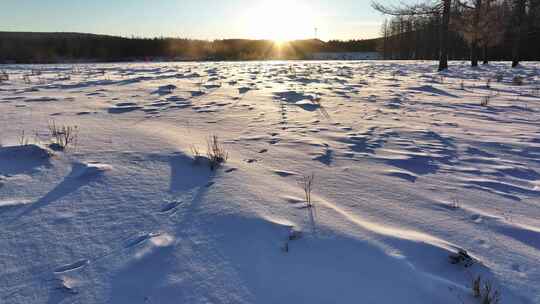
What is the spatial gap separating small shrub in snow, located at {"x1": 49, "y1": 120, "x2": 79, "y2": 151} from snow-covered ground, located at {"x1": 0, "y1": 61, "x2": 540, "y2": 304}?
0.08 metres

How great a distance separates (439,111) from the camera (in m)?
4.89

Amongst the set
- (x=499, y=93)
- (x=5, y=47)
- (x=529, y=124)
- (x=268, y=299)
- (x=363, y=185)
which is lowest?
(x=268, y=299)

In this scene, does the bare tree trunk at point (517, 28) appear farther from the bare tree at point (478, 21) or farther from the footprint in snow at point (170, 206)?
the footprint in snow at point (170, 206)

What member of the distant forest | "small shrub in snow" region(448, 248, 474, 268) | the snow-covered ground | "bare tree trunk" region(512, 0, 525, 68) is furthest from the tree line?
the distant forest

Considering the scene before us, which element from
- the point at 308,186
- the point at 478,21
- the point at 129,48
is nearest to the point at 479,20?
the point at 478,21

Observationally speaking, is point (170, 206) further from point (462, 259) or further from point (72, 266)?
point (462, 259)

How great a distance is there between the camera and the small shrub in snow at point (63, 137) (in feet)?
9.50

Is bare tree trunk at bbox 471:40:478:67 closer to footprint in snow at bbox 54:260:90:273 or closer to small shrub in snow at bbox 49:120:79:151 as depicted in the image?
small shrub in snow at bbox 49:120:79:151

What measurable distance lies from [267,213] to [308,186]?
1.56 ft

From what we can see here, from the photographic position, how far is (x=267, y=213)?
1.91 m

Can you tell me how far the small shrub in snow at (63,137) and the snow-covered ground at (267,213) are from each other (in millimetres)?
83

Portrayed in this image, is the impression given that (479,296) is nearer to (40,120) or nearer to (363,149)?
(363,149)

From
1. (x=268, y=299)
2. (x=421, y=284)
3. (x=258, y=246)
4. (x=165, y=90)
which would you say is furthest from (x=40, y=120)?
(x=421, y=284)

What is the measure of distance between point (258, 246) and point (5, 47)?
127 feet
